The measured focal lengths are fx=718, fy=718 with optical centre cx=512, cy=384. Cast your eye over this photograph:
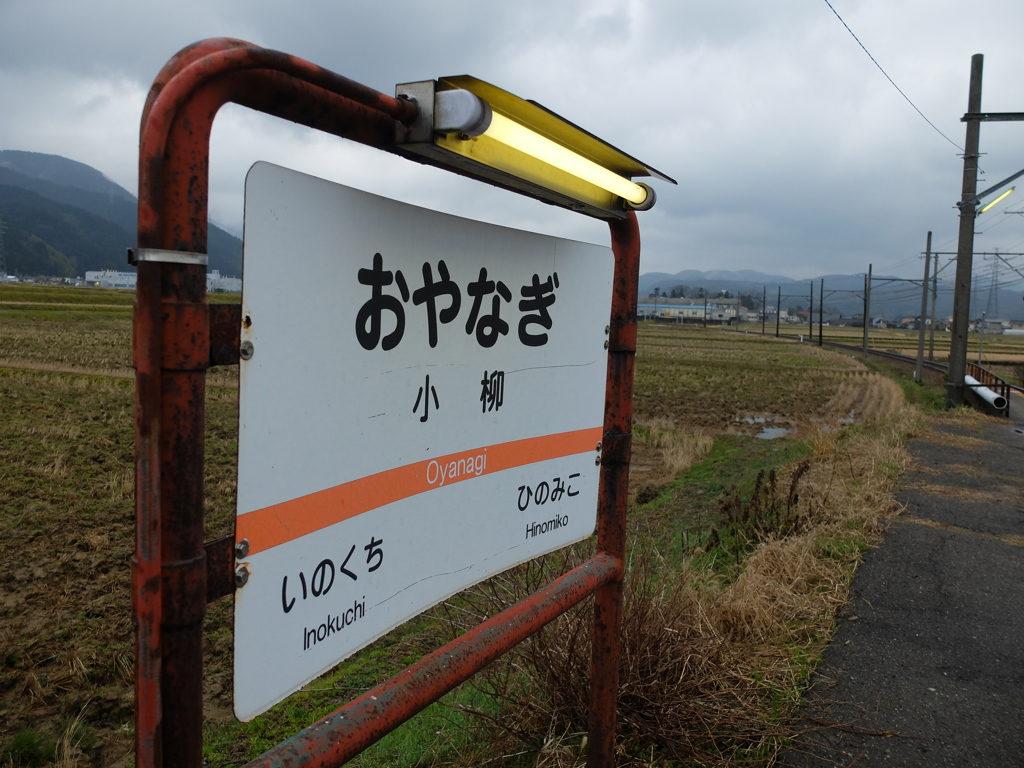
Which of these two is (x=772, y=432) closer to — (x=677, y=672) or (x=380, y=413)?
(x=677, y=672)

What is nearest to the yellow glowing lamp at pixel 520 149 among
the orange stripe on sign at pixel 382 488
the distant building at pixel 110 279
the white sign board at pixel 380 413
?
the white sign board at pixel 380 413

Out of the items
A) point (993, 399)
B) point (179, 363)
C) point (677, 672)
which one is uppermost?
point (179, 363)

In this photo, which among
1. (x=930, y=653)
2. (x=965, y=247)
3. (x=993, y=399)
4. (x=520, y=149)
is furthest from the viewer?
(x=965, y=247)

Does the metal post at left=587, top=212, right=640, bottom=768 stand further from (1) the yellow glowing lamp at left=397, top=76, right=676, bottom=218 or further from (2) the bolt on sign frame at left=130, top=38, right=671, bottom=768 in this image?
(2) the bolt on sign frame at left=130, top=38, right=671, bottom=768

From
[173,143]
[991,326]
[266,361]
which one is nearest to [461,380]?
[266,361]

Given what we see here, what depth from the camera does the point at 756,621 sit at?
4.11 meters

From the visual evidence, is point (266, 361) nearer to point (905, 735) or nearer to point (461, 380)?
point (461, 380)

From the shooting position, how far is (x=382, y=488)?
1610 mm

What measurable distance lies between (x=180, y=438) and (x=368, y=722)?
0.74 m

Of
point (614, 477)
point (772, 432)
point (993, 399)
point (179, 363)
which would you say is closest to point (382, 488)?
point (179, 363)

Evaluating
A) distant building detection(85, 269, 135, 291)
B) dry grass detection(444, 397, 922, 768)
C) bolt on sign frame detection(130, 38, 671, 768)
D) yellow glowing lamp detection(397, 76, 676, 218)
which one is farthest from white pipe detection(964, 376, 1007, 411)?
distant building detection(85, 269, 135, 291)

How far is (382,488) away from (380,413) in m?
0.17

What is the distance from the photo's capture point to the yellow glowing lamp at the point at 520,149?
1.47 meters

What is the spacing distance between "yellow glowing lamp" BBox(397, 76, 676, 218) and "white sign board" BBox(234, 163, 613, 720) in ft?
0.50
